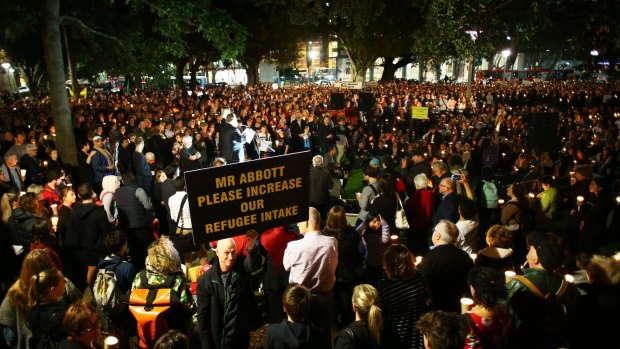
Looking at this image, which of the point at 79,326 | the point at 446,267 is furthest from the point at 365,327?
the point at 79,326

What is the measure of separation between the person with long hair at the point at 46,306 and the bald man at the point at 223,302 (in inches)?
40.4

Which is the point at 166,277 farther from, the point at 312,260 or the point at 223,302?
the point at 312,260

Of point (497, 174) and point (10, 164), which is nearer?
point (10, 164)

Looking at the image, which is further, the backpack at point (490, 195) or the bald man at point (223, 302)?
the backpack at point (490, 195)

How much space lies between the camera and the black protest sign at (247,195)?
13.2 ft

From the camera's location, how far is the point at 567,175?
9.23 m

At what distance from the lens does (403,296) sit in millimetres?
3775

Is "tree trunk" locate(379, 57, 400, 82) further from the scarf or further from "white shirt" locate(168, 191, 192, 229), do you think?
"white shirt" locate(168, 191, 192, 229)

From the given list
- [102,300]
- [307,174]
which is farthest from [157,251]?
[307,174]

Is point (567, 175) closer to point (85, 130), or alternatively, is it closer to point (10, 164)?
point (10, 164)

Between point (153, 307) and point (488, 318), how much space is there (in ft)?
8.52

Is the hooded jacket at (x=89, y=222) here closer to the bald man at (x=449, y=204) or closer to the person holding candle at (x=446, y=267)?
the person holding candle at (x=446, y=267)

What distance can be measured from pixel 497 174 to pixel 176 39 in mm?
8976

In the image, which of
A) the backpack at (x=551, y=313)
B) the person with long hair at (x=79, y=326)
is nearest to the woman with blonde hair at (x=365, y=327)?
the backpack at (x=551, y=313)
